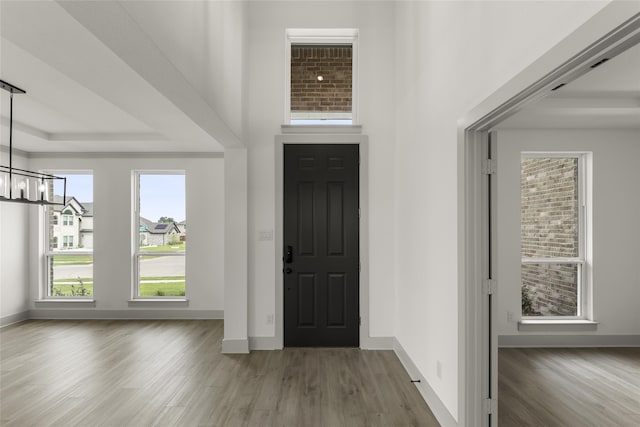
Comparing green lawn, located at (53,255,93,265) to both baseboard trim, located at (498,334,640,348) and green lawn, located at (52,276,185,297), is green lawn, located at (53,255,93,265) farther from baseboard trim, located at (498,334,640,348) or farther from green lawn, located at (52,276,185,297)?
baseboard trim, located at (498,334,640,348)

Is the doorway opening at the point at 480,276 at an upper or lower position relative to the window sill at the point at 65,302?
upper

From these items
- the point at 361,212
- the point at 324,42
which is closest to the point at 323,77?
the point at 324,42

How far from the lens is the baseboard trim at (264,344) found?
4344 millimetres

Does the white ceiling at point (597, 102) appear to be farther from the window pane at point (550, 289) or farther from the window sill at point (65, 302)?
the window sill at point (65, 302)

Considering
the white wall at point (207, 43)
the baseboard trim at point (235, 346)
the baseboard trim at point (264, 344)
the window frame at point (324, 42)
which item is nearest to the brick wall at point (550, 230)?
the window frame at point (324, 42)

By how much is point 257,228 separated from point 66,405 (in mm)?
2354

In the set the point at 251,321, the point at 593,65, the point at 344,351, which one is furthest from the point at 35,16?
the point at 344,351

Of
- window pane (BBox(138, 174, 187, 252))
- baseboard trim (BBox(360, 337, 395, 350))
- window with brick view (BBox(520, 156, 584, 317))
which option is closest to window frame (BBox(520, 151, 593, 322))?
window with brick view (BBox(520, 156, 584, 317))

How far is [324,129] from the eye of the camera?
447cm

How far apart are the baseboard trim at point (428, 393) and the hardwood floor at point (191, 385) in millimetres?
62

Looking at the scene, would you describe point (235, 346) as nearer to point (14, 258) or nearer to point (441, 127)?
point (441, 127)

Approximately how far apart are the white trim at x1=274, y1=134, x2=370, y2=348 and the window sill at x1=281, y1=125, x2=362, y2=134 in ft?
0.18

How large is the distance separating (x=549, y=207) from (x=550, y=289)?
994 millimetres

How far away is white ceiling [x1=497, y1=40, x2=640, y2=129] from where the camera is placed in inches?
87.3
